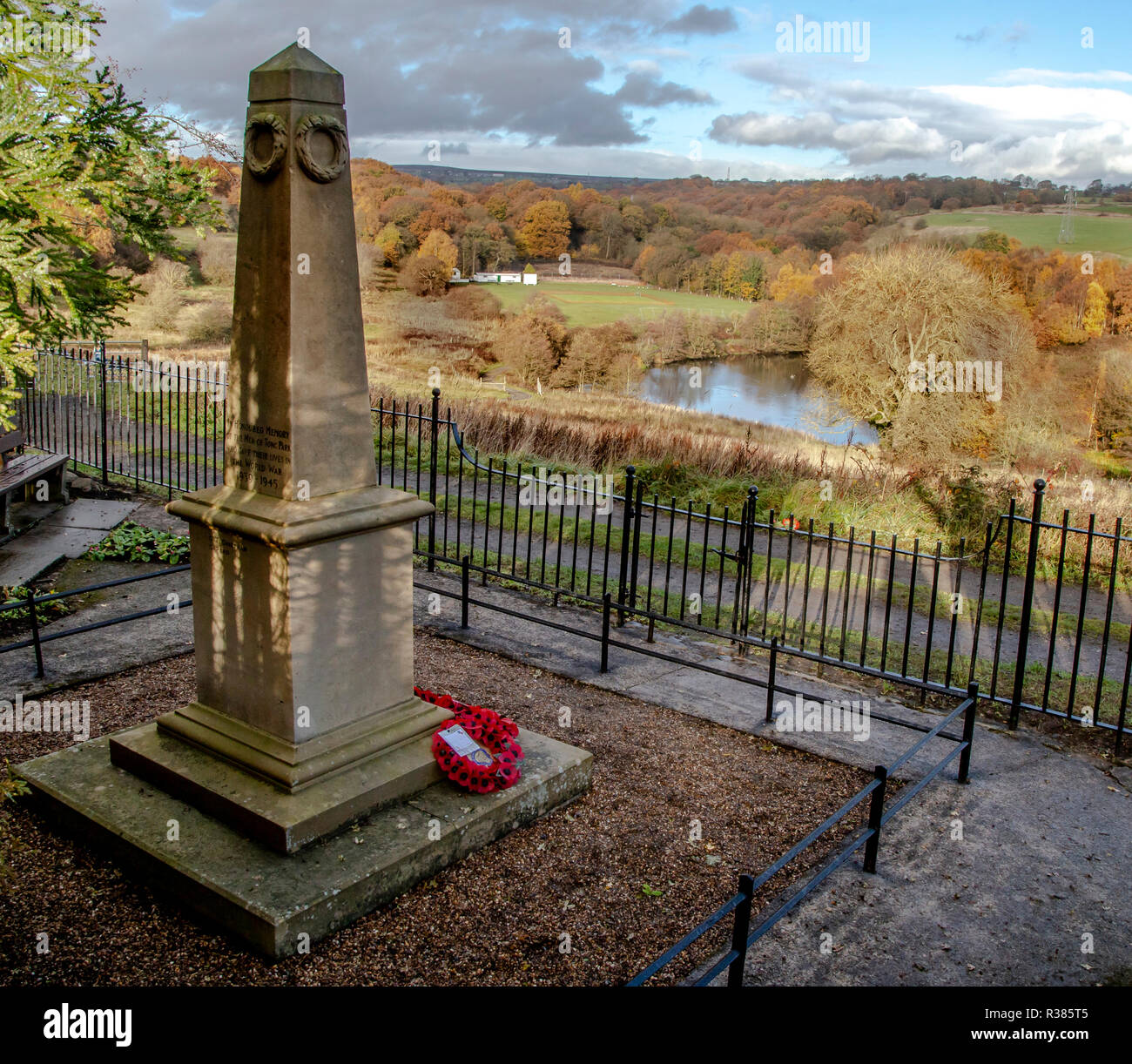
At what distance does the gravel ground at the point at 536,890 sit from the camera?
380 cm

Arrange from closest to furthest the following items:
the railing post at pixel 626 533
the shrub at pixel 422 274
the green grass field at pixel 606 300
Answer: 1. the railing post at pixel 626 533
2. the shrub at pixel 422 274
3. the green grass field at pixel 606 300

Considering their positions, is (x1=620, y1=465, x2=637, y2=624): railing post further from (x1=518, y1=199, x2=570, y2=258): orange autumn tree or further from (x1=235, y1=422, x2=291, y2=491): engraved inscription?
(x1=518, y1=199, x2=570, y2=258): orange autumn tree

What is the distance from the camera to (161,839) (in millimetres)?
4289

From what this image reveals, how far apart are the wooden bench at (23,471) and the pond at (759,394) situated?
1494cm

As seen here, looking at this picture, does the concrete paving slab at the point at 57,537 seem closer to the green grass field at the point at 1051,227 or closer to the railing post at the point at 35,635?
the railing post at the point at 35,635

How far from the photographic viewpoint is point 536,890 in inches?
174

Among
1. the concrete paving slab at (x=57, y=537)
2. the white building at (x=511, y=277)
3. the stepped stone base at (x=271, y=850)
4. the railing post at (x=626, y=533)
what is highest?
the white building at (x=511, y=277)

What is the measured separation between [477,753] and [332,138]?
10.5 ft

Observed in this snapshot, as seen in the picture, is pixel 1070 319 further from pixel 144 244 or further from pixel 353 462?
pixel 353 462

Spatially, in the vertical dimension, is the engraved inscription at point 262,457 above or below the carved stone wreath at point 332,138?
below

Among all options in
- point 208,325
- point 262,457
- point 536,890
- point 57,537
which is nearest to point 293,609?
point 262,457

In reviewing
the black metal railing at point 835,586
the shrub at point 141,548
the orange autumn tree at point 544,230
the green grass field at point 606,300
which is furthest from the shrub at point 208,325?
the shrub at point 141,548

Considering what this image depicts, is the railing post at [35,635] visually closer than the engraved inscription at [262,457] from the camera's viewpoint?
No

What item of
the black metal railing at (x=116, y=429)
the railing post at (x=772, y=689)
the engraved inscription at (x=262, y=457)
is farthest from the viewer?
the black metal railing at (x=116, y=429)
